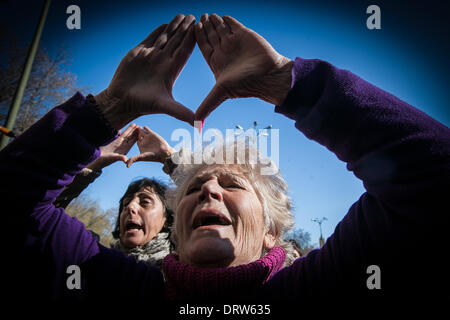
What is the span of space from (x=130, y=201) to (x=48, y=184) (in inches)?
75.9

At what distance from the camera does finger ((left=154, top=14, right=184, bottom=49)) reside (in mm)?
1483

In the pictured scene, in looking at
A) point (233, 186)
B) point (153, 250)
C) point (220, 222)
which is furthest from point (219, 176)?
point (153, 250)

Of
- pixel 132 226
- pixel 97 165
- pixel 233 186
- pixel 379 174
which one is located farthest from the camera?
pixel 132 226

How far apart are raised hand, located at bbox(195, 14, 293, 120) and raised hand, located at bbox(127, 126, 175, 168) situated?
1.59m

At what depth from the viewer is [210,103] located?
1.22 metres

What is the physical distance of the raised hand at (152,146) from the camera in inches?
108

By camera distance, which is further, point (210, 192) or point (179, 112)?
point (210, 192)

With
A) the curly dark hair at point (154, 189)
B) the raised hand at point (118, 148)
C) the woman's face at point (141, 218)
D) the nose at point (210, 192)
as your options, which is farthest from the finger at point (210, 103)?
the curly dark hair at point (154, 189)

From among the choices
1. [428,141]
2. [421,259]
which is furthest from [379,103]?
[421,259]

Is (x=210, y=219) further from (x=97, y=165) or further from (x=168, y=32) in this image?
(x=97, y=165)

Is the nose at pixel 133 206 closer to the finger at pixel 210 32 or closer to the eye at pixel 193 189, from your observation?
the eye at pixel 193 189

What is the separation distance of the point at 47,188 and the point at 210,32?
1229 mm
